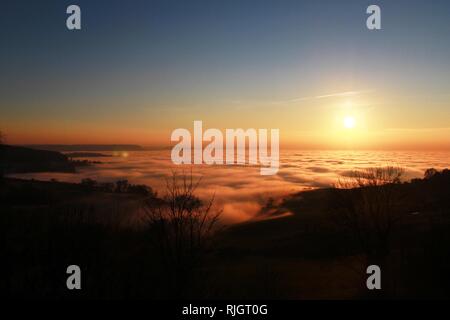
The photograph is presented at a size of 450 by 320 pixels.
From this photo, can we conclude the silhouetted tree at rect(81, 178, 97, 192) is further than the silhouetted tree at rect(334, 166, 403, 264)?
Yes

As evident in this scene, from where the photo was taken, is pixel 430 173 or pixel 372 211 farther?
pixel 430 173

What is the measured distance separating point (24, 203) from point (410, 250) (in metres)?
62.1

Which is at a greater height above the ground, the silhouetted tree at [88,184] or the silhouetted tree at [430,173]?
the silhouetted tree at [430,173]

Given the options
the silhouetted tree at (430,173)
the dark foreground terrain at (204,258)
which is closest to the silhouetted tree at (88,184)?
the dark foreground terrain at (204,258)

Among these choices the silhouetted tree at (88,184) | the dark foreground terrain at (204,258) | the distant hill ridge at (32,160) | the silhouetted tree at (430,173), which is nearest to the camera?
the dark foreground terrain at (204,258)

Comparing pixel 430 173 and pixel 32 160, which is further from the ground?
pixel 32 160

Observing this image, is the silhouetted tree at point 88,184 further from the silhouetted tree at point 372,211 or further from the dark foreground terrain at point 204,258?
the silhouetted tree at point 372,211

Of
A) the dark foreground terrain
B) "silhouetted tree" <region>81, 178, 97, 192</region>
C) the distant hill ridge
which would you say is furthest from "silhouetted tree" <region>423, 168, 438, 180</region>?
the distant hill ridge

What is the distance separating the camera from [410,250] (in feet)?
96.4

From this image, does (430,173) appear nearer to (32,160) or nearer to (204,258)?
(204,258)

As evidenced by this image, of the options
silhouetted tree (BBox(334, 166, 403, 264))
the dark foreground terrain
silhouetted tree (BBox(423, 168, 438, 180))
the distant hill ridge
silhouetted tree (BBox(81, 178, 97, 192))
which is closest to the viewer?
the dark foreground terrain

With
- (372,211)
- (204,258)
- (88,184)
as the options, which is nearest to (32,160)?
(88,184)

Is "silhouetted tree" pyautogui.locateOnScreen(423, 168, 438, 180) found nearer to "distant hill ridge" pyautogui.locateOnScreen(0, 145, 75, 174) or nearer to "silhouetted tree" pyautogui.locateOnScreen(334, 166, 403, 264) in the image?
"silhouetted tree" pyautogui.locateOnScreen(334, 166, 403, 264)

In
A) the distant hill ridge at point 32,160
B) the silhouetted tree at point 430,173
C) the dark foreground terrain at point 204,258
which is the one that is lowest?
the dark foreground terrain at point 204,258
